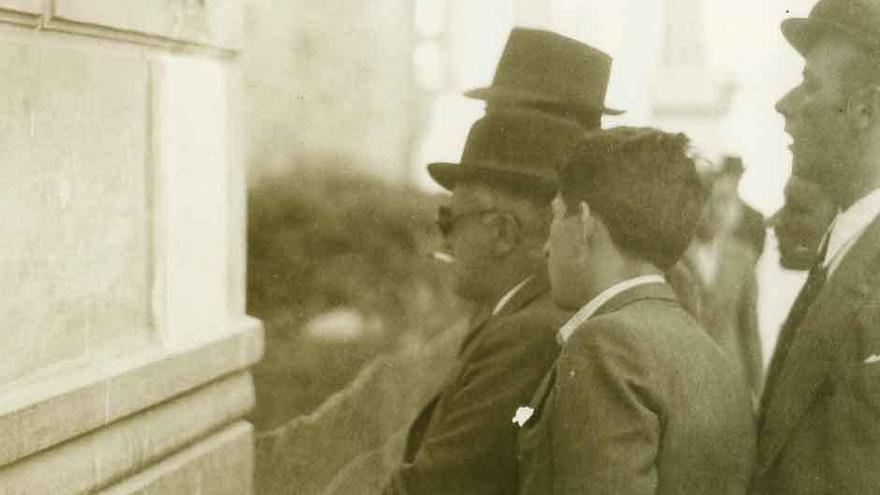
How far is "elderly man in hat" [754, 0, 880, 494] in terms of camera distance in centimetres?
273

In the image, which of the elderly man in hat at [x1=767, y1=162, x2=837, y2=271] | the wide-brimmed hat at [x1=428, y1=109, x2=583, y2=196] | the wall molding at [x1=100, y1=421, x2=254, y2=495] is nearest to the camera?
the wall molding at [x1=100, y1=421, x2=254, y2=495]

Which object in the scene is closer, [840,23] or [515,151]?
[840,23]

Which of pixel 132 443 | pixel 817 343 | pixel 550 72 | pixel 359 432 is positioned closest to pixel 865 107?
pixel 817 343

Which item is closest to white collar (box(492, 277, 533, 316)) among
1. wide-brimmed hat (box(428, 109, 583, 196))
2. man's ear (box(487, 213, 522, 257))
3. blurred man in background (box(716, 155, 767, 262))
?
man's ear (box(487, 213, 522, 257))

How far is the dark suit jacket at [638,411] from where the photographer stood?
7.44 feet

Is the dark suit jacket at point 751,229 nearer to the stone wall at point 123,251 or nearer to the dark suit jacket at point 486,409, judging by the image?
the dark suit jacket at point 486,409

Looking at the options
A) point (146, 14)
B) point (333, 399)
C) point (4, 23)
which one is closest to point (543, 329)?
point (333, 399)

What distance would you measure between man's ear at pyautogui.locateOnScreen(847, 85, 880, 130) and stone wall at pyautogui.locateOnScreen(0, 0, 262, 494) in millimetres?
1607

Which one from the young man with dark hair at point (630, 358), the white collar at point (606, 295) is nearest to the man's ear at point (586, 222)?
the young man with dark hair at point (630, 358)

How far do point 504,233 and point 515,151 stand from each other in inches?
11.5

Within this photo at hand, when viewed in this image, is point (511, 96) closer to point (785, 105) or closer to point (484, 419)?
point (785, 105)

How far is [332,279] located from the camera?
3492mm

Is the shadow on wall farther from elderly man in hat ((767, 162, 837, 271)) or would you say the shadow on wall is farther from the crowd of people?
elderly man in hat ((767, 162, 837, 271))

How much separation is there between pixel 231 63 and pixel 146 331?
75 centimetres
